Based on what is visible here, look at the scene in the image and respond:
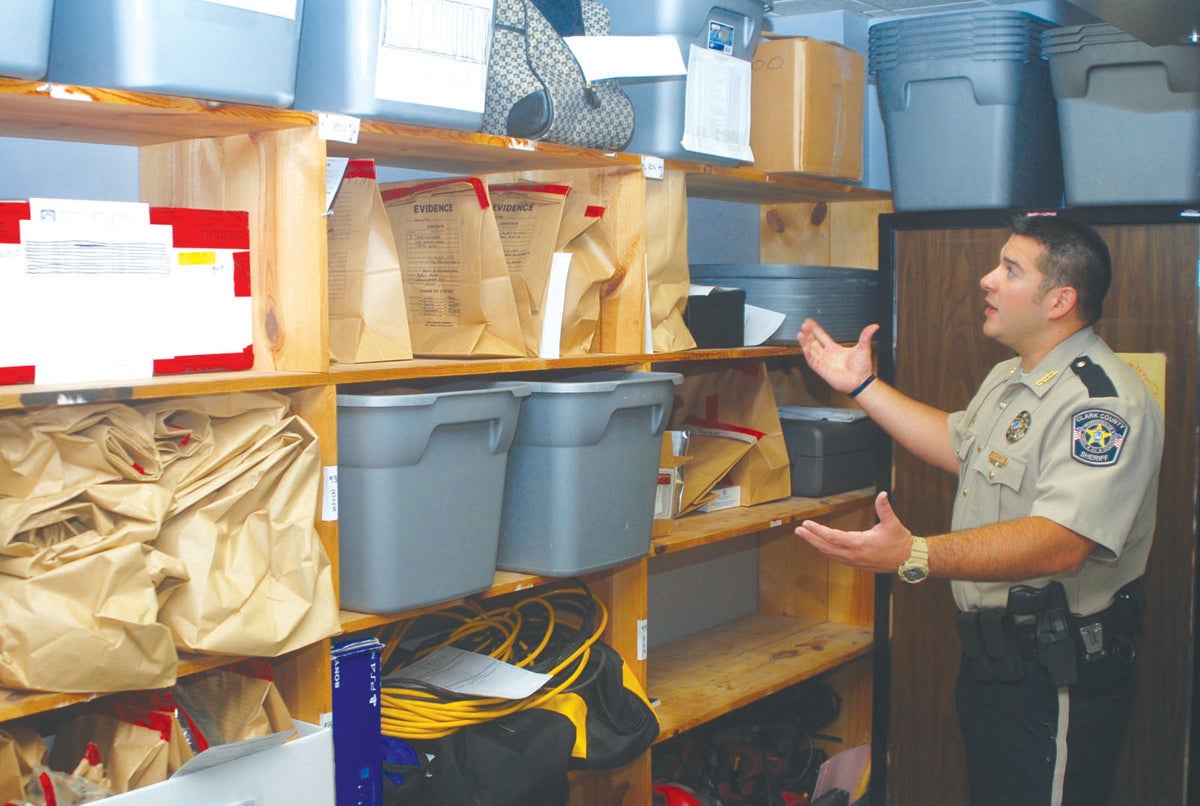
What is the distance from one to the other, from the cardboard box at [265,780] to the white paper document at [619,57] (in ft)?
4.30

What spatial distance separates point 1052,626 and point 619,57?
4.78 ft

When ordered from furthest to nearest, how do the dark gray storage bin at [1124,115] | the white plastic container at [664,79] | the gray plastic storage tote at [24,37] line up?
the dark gray storage bin at [1124,115]
the white plastic container at [664,79]
the gray plastic storage tote at [24,37]

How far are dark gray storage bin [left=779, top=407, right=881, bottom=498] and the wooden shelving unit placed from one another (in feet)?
0.24

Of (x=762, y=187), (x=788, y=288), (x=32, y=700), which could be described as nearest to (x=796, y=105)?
(x=762, y=187)

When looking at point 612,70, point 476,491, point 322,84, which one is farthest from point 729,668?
point 322,84

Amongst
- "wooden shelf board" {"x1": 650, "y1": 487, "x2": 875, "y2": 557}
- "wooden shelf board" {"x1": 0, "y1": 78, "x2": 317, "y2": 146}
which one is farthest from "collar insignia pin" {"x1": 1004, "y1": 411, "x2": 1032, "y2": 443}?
"wooden shelf board" {"x1": 0, "y1": 78, "x2": 317, "y2": 146}

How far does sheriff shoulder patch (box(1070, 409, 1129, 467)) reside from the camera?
2.43m

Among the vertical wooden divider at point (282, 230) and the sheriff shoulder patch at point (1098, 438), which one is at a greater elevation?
the vertical wooden divider at point (282, 230)

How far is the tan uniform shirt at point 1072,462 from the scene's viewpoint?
95.0 inches

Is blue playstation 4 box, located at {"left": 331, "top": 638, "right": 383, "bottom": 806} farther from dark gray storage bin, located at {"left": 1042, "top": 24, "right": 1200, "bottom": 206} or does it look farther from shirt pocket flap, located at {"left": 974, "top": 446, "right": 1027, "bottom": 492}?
dark gray storage bin, located at {"left": 1042, "top": 24, "right": 1200, "bottom": 206}

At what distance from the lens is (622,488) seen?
2506 millimetres

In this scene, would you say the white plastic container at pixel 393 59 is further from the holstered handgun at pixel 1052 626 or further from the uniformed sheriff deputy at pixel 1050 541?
the holstered handgun at pixel 1052 626

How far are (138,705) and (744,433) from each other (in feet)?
6.14

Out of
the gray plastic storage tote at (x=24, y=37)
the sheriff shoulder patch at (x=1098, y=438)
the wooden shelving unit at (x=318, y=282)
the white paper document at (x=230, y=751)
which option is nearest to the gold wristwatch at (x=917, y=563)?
the sheriff shoulder patch at (x=1098, y=438)
